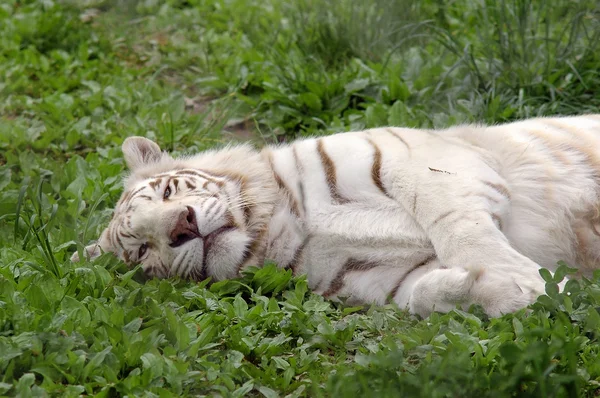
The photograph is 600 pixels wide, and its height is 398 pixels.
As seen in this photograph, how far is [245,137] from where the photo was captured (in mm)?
4918

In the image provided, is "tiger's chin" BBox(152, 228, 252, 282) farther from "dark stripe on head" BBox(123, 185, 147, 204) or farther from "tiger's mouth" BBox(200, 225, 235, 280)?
"dark stripe on head" BBox(123, 185, 147, 204)

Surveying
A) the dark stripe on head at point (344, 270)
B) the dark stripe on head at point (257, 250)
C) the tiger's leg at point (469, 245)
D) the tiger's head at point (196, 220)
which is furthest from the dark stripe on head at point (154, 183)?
the tiger's leg at point (469, 245)

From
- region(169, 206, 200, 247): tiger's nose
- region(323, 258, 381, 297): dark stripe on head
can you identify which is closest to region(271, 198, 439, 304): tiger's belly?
region(323, 258, 381, 297): dark stripe on head

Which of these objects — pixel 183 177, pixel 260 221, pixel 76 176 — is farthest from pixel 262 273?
pixel 76 176

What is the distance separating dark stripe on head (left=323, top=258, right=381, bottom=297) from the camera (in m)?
3.24

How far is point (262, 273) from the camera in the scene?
320 cm

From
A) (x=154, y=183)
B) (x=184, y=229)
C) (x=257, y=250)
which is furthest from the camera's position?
(x=154, y=183)

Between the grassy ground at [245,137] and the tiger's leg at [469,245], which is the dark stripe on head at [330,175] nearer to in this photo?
the tiger's leg at [469,245]

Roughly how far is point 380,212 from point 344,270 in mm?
269

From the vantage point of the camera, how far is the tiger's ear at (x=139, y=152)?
3.84 metres

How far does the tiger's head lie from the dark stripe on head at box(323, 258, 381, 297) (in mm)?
325

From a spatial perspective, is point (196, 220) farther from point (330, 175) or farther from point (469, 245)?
point (469, 245)

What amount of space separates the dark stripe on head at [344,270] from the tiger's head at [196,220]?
1.07 feet

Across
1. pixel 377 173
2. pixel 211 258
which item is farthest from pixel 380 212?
pixel 211 258
